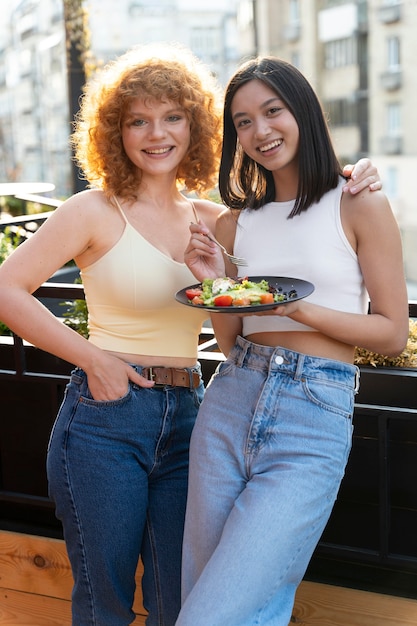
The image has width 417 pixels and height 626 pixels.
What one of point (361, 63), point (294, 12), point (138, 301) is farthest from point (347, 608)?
point (294, 12)

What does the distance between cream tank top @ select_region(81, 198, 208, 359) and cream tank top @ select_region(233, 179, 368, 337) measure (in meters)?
0.16

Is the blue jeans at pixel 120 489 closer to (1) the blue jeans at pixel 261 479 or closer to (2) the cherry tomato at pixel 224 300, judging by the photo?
(1) the blue jeans at pixel 261 479

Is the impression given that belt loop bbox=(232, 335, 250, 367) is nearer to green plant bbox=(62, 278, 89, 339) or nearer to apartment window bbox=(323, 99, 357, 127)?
green plant bbox=(62, 278, 89, 339)

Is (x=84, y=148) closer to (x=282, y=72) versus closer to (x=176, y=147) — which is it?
(x=176, y=147)

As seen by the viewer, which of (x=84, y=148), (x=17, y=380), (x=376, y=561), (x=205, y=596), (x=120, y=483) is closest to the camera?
(x=205, y=596)

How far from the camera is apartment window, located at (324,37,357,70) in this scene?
560 centimetres

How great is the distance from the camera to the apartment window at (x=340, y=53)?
5.60m

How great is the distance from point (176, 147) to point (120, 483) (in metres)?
0.68

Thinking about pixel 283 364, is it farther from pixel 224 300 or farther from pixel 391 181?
pixel 391 181

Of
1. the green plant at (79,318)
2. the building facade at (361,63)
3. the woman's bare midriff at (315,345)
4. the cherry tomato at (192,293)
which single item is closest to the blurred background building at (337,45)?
the building facade at (361,63)

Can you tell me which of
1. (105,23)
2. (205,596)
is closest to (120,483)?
(205,596)

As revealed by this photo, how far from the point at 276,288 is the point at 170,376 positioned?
0.33 metres

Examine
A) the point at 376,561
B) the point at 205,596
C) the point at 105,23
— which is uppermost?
the point at 105,23

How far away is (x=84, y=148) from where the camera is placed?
1.76m
